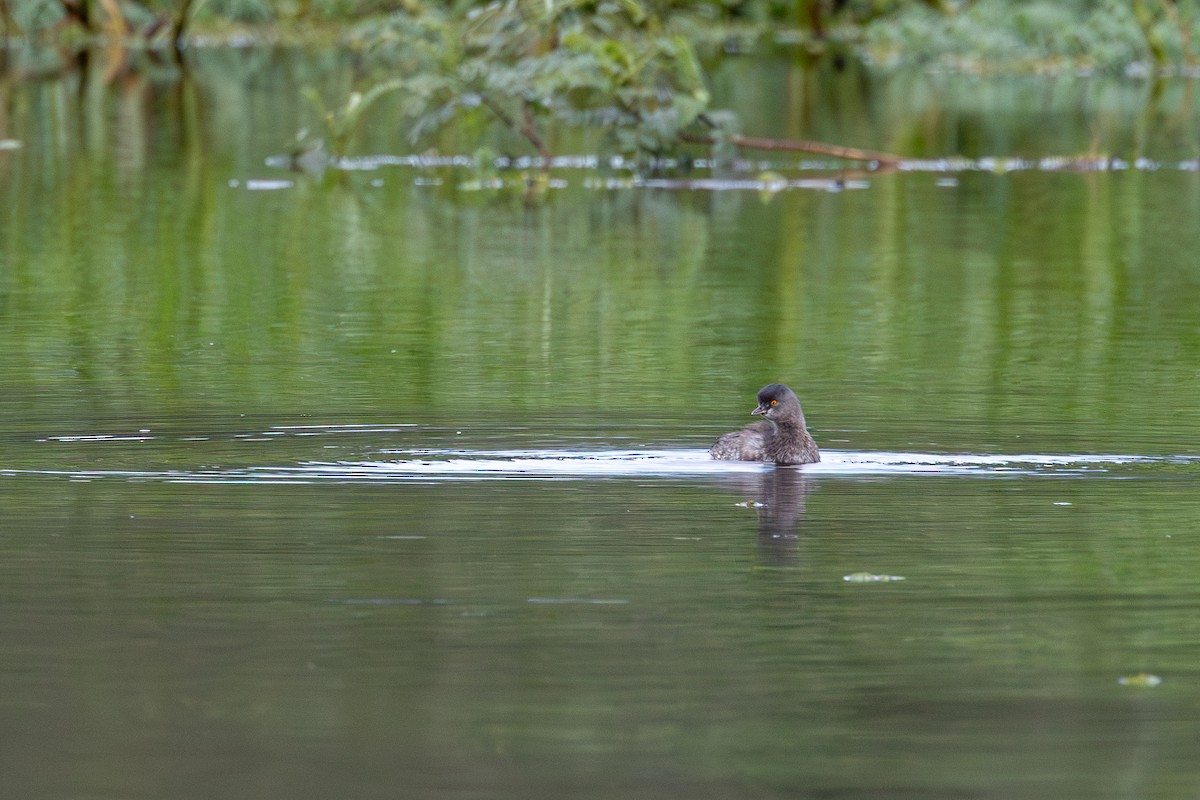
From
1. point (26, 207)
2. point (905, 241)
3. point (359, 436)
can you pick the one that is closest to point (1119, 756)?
point (359, 436)

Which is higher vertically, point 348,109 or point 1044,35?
point 1044,35

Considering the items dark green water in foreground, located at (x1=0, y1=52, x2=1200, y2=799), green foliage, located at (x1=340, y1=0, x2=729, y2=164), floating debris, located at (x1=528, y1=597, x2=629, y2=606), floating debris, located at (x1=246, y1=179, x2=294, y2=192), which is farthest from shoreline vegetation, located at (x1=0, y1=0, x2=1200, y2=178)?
floating debris, located at (x1=528, y1=597, x2=629, y2=606)

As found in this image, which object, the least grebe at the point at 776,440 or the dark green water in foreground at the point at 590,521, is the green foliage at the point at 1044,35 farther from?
the least grebe at the point at 776,440

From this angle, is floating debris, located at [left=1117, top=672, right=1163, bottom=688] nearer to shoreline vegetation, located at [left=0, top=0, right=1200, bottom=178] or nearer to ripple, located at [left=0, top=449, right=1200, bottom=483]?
ripple, located at [left=0, top=449, right=1200, bottom=483]

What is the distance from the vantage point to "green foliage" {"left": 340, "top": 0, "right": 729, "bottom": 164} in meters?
23.6

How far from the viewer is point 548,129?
34.2 m

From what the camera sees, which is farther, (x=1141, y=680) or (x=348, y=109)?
(x=348, y=109)

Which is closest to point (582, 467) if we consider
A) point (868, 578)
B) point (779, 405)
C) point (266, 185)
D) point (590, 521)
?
point (779, 405)

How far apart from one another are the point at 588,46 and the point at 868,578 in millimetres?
15890

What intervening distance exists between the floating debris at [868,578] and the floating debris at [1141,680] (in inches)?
52.8

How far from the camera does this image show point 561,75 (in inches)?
910

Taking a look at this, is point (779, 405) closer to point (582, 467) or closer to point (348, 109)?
point (582, 467)

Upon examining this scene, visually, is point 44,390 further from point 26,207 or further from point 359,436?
point 26,207

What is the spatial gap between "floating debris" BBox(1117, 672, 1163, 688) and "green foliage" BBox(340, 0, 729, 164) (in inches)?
650
